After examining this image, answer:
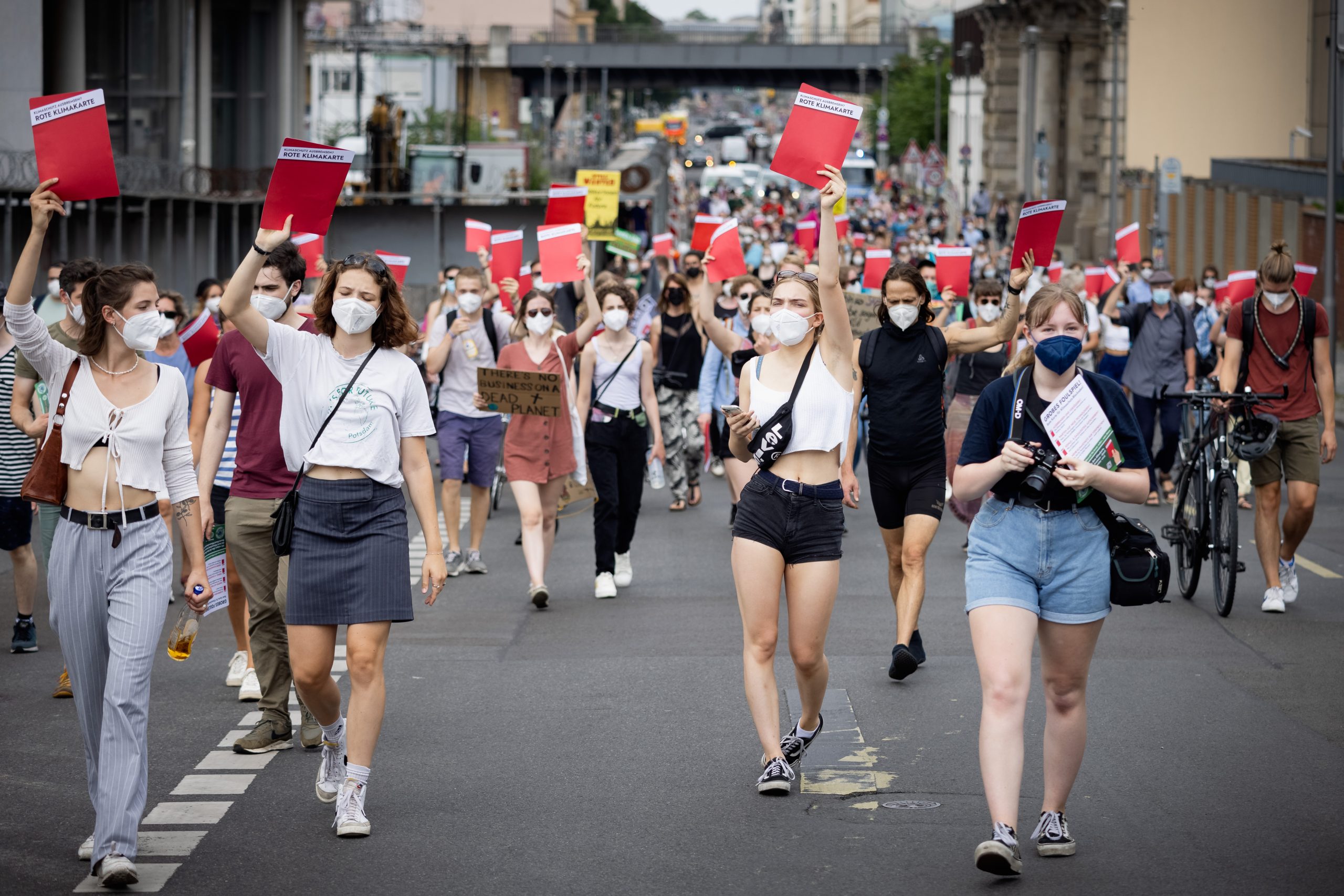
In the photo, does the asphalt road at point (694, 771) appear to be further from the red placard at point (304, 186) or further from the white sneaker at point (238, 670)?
the red placard at point (304, 186)

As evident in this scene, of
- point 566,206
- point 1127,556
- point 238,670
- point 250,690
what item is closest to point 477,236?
point 566,206

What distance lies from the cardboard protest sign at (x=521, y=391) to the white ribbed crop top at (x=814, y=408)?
4434 millimetres

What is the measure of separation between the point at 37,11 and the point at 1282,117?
38.2m

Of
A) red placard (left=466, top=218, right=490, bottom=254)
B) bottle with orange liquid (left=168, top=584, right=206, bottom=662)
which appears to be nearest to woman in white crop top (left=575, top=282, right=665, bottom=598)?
red placard (left=466, top=218, right=490, bottom=254)

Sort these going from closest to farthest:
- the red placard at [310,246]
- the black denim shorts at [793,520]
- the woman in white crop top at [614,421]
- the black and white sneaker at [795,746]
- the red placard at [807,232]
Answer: the black denim shorts at [793,520] → the black and white sneaker at [795,746] → the red placard at [310,246] → the woman in white crop top at [614,421] → the red placard at [807,232]

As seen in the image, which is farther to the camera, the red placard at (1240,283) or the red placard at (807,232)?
the red placard at (807,232)

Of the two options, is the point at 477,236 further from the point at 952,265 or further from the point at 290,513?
the point at 290,513

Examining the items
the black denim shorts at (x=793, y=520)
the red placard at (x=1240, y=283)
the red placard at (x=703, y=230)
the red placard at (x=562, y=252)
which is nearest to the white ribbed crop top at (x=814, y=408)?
the black denim shorts at (x=793, y=520)

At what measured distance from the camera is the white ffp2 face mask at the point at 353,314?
618 cm

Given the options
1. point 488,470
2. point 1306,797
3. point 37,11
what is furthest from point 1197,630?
point 37,11

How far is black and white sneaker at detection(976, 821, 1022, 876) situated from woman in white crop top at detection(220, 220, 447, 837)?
201 cm

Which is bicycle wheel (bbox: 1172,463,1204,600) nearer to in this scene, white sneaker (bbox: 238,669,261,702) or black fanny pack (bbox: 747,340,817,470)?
black fanny pack (bbox: 747,340,817,470)

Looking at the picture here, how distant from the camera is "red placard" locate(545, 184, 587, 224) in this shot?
524 inches

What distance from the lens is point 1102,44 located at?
60969mm
